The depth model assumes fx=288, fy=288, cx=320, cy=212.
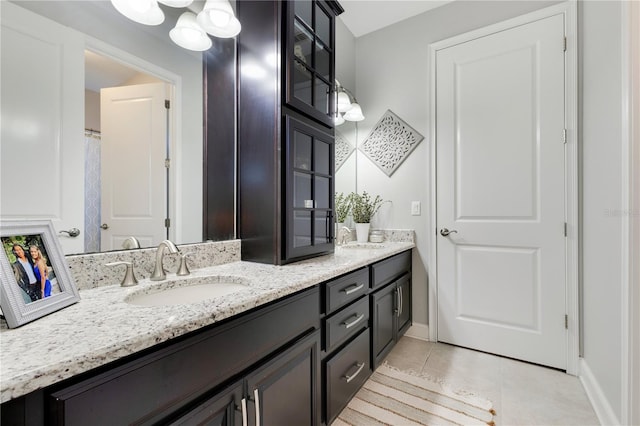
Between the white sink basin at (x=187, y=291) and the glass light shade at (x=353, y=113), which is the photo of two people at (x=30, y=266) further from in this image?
the glass light shade at (x=353, y=113)

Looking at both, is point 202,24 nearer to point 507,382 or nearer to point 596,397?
point 507,382

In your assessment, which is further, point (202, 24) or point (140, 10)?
point (202, 24)

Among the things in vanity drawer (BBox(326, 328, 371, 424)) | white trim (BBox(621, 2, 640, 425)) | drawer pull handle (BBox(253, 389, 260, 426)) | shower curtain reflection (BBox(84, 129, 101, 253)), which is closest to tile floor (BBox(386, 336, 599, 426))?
white trim (BBox(621, 2, 640, 425))

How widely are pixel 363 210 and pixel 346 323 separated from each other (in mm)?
1318

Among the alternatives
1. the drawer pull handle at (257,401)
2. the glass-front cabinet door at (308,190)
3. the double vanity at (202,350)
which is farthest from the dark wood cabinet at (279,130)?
the drawer pull handle at (257,401)

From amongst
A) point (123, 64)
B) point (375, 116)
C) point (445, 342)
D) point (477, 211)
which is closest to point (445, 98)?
point (375, 116)

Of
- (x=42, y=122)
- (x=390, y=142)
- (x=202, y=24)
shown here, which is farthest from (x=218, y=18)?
(x=390, y=142)

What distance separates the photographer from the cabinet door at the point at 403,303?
Result: 2.12 metres

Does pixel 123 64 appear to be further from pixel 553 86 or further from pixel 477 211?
pixel 553 86

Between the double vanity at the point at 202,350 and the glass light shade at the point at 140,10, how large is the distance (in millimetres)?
910

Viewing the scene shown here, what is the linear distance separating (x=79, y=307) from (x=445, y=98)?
8.33ft

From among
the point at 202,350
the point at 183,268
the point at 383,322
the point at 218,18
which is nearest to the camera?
the point at 202,350

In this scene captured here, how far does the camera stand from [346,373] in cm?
143

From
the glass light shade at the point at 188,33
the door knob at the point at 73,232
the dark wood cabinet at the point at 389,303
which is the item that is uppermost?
the glass light shade at the point at 188,33
